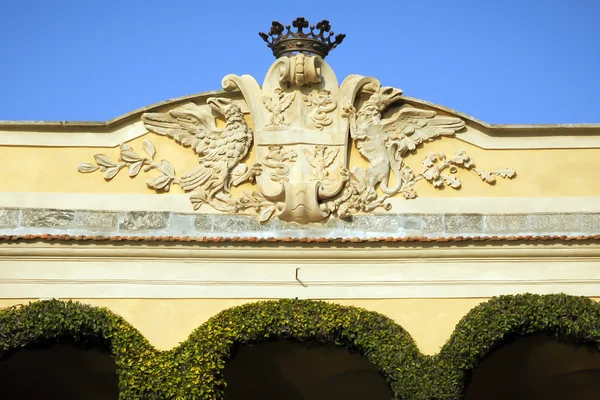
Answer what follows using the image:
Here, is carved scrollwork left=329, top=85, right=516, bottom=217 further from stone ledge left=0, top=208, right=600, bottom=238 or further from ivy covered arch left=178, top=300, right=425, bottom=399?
ivy covered arch left=178, top=300, right=425, bottom=399

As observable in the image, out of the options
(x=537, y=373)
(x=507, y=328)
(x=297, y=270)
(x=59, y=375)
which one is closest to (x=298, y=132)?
(x=297, y=270)

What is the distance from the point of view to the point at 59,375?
22828 mm

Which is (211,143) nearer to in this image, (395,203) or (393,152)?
(393,152)

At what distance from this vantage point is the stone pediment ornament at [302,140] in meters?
22.2

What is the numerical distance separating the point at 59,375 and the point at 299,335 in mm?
3816

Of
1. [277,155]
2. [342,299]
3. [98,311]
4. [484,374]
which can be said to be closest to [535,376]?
[484,374]

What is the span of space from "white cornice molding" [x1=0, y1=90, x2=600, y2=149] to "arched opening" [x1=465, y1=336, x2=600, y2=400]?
278cm

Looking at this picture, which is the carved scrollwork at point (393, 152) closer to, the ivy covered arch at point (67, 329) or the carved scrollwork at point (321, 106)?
the carved scrollwork at point (321, 106)

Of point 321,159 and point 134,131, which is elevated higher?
point 134,131

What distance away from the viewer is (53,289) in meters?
21.7

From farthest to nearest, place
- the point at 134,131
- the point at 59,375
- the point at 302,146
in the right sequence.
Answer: the point at 59,375 < the point at 134,131 < the point at 302,146

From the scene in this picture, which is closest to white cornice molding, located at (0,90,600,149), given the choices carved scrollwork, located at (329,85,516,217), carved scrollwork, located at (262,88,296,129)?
carved scrollwork, located at (329,85,516,217)

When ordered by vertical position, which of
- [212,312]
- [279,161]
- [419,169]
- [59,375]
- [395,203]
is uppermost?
[279,161]

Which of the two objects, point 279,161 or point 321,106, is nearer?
point 279,161
